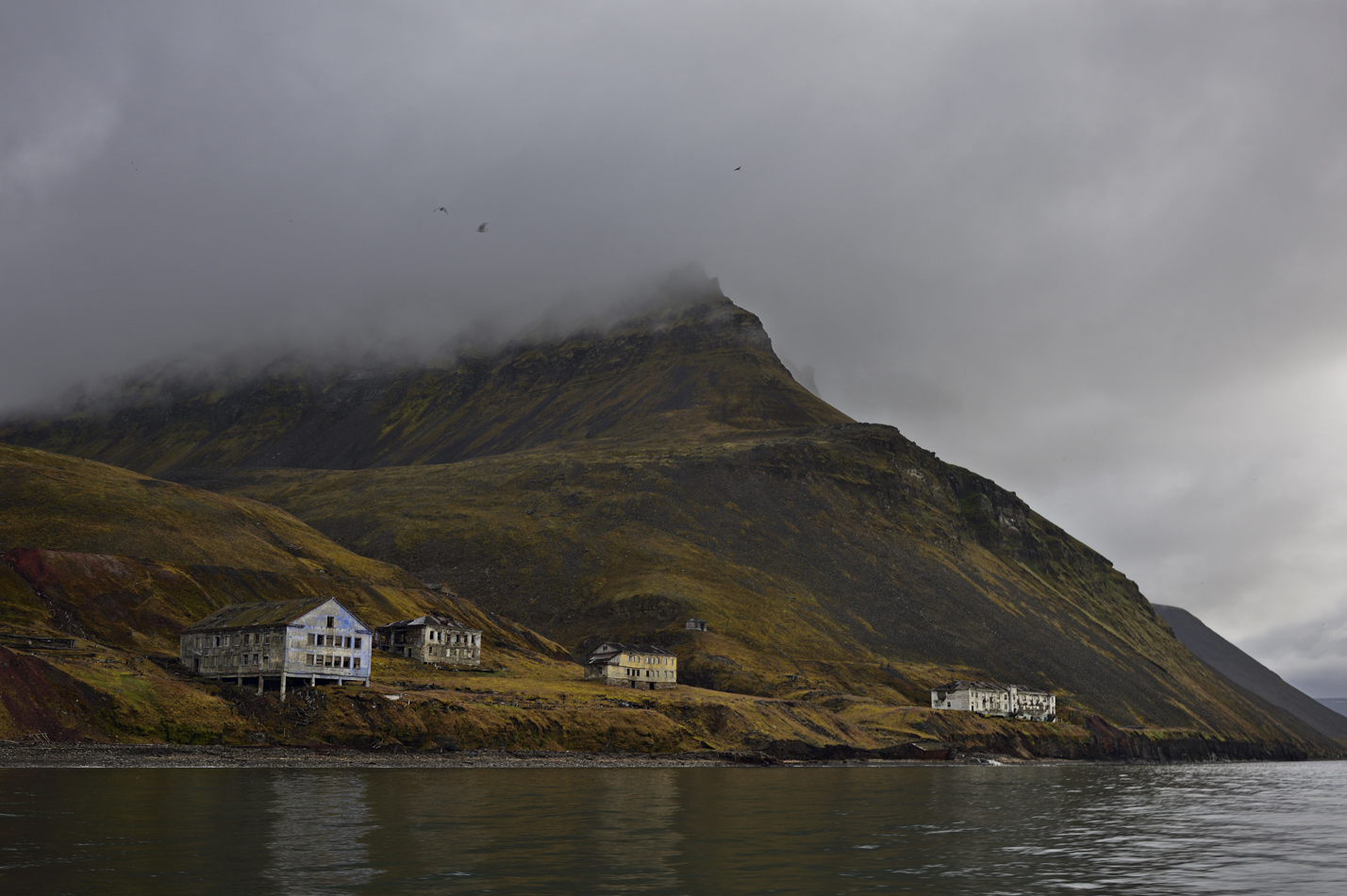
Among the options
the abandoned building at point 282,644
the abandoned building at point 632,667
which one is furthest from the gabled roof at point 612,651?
the abandoned building at point 282,644

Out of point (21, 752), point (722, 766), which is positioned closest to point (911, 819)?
point (722, 766)

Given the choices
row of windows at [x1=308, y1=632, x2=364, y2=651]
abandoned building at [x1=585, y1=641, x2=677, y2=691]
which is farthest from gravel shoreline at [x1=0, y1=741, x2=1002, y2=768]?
abandoned building at [x1=585, y1=641, x2=677, y2=691]

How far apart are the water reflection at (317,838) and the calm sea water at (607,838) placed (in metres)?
0.18

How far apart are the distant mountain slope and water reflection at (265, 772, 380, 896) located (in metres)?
66.3

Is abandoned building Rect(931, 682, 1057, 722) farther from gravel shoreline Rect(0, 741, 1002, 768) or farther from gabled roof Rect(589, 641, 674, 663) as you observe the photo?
gravel shoreline Rect(0, 741, 1002, 768)

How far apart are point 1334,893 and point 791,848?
2031cm

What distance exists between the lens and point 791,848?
47.1 m

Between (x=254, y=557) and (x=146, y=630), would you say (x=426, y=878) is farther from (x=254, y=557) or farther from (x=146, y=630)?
(x=254, y=557)

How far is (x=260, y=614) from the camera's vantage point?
113812mm

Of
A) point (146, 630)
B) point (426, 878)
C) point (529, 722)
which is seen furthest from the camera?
point (146, 630)

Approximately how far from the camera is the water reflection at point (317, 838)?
36312 millimetres

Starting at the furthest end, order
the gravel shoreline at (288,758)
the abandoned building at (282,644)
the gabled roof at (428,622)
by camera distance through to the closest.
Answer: the gabled roof at (428,622)
the abandoned building at (282,644)
the gravel shoreline at (288,758)

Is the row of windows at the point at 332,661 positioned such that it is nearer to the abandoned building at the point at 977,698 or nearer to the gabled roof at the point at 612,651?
the gabled roof at the point at 612,651

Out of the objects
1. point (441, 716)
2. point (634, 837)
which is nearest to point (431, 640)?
point (441, 716)
